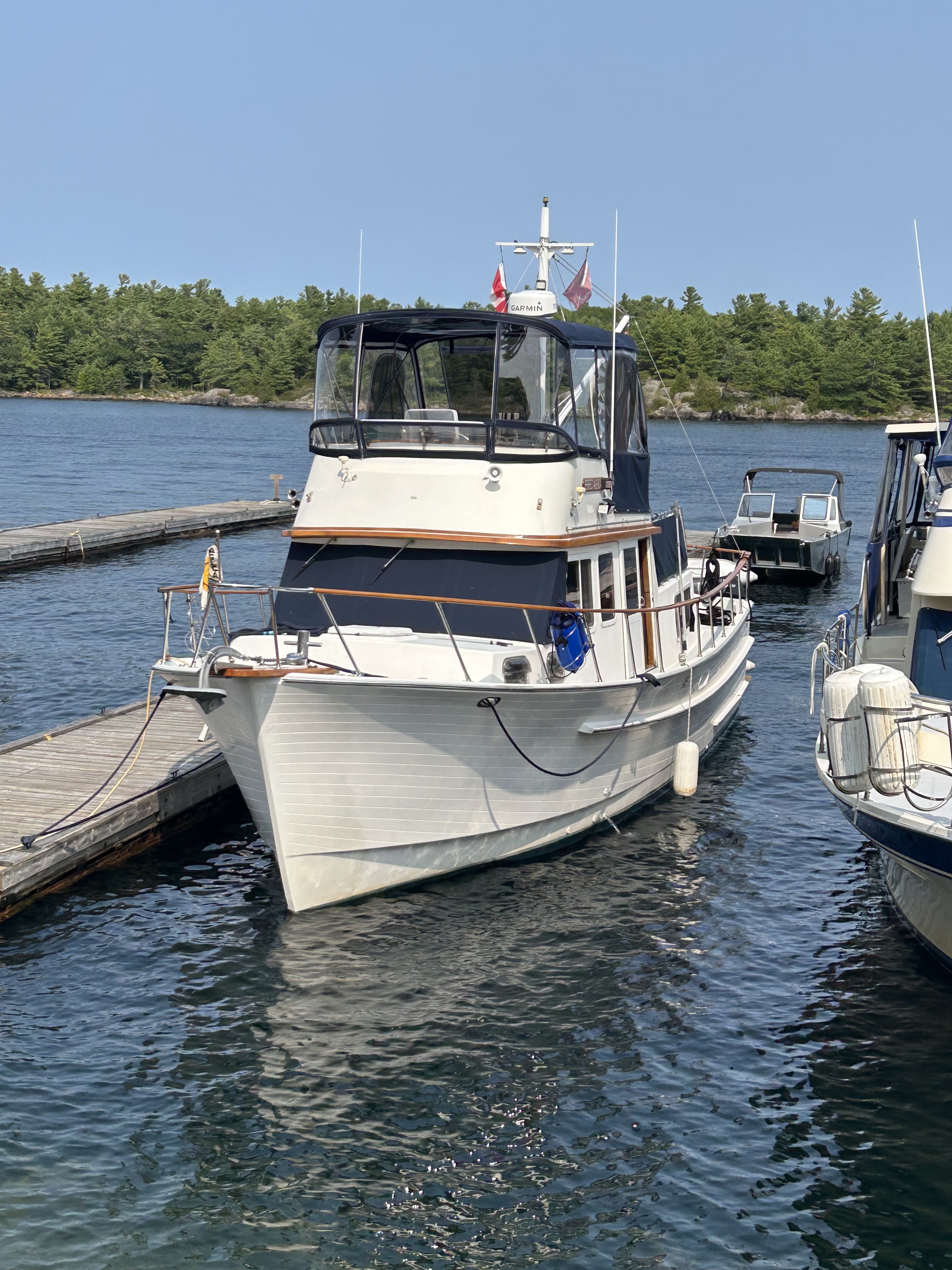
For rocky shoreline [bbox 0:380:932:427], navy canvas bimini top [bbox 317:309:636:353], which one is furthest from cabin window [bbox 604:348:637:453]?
rocky shoreline [bbox 0:380:932:427]

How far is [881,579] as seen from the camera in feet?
54.5

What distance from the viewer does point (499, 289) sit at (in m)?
18.6

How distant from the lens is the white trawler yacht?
1300 centimetres

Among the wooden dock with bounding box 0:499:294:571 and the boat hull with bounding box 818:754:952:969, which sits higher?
the wooden dock with bounding box 0:499:294:571

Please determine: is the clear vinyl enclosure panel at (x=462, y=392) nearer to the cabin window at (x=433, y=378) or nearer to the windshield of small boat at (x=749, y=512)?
the cabin window at (x=433, y=378)

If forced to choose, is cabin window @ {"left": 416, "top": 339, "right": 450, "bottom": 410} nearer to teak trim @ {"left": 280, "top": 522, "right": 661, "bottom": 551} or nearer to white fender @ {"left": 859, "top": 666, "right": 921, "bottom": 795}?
teak trim @ {"left": 280, "top": 522, "right": 661, "bottom": 551}

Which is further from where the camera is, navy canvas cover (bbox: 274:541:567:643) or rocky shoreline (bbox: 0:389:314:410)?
rocky shoreline (bbox: 0:389:314:410)

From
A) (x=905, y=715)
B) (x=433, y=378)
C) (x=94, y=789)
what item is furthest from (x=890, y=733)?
(x=94, y=789)

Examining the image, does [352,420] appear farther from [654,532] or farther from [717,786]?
[717,786]

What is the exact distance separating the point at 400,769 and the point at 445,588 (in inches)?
108

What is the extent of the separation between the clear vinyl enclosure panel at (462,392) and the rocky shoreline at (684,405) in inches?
4996

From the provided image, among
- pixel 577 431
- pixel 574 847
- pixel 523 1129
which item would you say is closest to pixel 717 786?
pixel 574 847

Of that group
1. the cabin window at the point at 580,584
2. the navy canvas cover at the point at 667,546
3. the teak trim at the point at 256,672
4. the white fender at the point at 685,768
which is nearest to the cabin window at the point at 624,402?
the navy canvas cover at the point at 667,546

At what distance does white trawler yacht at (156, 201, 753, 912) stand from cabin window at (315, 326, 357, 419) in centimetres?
3
